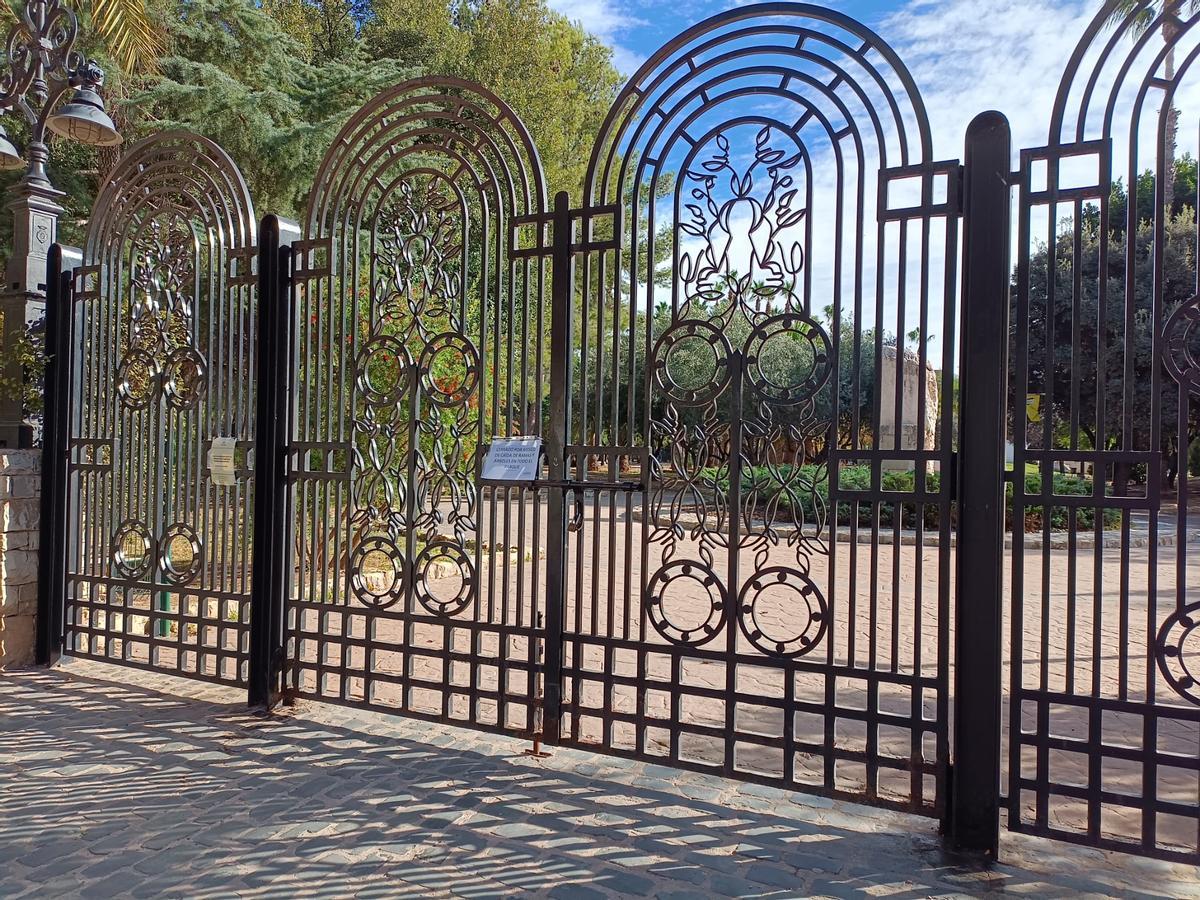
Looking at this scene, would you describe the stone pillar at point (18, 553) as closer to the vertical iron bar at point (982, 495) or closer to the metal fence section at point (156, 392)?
the metal fence section at point (156, 392)

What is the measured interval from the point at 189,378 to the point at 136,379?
43cm

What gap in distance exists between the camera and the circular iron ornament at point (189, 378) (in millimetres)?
5133

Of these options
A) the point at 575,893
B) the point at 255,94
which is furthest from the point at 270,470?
the point at 255,94

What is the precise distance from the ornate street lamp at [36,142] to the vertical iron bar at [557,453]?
3.76m

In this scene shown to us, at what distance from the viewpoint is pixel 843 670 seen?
3406 millimetres

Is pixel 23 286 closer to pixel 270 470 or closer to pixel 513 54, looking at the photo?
pixel 270 470

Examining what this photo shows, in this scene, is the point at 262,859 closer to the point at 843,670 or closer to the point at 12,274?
the point at 843,670

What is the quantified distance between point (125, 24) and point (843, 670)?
12.5 m

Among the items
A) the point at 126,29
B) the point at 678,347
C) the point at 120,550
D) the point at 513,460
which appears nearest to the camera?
the point at 678,347

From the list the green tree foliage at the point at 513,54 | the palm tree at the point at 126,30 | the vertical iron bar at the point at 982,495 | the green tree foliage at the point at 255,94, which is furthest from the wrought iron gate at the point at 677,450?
the green tree foliage at the point at 513,54

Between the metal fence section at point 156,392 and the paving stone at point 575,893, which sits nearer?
the paving stone at point 575,893

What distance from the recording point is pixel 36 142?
585 cm

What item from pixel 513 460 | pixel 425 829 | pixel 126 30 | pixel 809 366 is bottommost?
pixel 425 829

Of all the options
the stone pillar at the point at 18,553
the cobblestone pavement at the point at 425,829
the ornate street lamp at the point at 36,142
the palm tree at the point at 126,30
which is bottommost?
the cobblestone pavement at the point at 425,829
